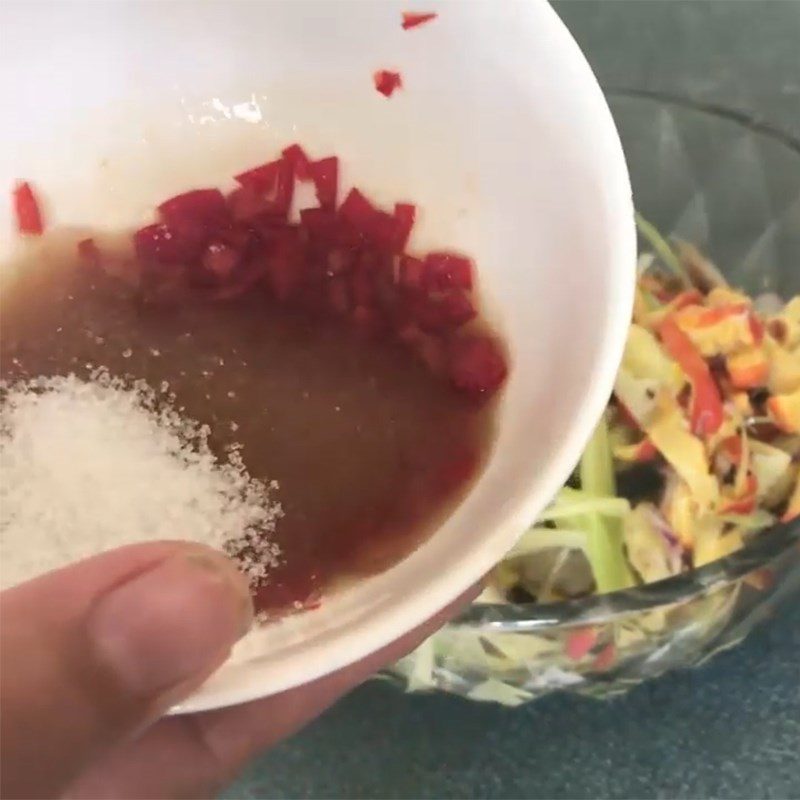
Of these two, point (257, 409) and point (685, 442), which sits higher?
point (257, 409)

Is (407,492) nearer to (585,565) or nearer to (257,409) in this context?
(257,409)

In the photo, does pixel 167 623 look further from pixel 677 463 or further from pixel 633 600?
pixel 677 463

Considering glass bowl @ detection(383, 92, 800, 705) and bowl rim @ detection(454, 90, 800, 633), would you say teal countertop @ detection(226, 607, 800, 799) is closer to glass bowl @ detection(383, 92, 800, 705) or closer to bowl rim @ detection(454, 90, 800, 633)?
glass bowl @ detection(383, 92, 800, 705)

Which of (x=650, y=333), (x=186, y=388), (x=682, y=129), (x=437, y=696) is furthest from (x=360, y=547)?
(x=682, y=129)

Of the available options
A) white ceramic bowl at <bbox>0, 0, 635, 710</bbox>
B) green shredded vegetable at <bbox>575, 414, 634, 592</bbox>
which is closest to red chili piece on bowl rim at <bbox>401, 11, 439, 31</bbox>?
white ceramic bowl at <bbox>0, 0, 635, 710</bbox>

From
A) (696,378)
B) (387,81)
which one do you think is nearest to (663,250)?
(696,378)
